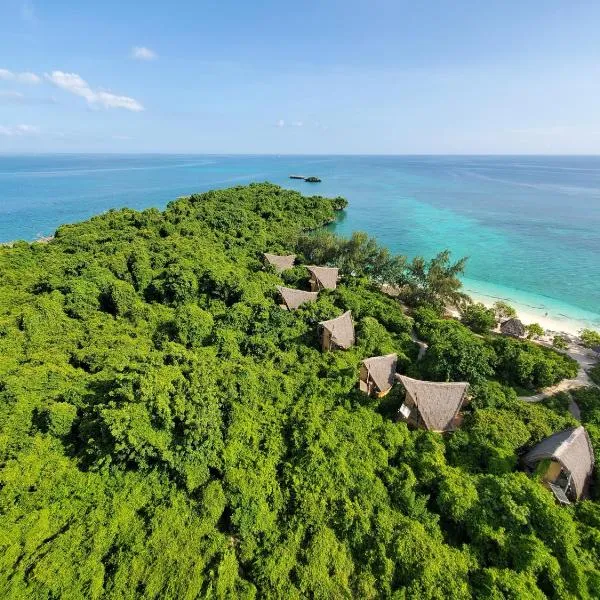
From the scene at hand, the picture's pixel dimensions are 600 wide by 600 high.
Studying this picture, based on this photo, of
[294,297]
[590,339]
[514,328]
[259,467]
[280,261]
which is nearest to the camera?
[259,467]

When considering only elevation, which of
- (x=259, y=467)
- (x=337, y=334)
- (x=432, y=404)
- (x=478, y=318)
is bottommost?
(x=478, y=318)

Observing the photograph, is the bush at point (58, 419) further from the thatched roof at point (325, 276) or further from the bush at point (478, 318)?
the bush at point (478, 318)

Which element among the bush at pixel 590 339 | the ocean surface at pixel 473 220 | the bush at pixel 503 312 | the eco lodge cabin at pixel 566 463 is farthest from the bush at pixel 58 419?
the ocean surface at pixel 473 220

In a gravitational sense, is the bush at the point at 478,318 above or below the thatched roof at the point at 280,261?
below

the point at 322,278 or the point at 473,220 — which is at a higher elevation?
the point at 322,278

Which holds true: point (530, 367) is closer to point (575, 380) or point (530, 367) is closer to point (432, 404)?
point (575, 380)

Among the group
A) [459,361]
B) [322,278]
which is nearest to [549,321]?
[459,361]

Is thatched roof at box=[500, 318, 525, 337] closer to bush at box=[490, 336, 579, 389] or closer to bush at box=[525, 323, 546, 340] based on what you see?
bush at box=[525, 323, 546, 340]
